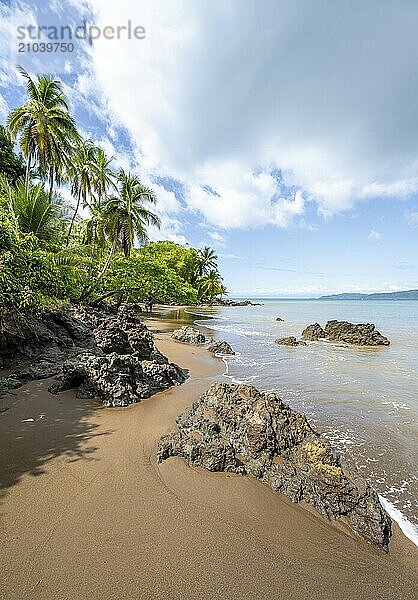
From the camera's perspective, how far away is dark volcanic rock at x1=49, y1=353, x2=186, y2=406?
630cm

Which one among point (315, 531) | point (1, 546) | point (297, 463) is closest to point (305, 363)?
point (297, 463)

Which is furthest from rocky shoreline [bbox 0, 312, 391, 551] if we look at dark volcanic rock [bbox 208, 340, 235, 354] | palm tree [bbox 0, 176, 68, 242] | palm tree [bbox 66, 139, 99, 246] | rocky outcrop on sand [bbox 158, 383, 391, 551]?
palm tree [bbox 66, 139, 99, 246]

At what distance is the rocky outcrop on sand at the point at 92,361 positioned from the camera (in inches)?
254

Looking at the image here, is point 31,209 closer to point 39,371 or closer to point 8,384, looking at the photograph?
point 39,371

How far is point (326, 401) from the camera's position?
25.8 feet

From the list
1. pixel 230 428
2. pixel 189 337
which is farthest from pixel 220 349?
pixel 230 428

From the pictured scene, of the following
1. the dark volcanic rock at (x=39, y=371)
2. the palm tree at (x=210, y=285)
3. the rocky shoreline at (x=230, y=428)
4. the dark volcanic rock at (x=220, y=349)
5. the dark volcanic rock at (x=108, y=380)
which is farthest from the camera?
the palm tree at (x=210, y=285)

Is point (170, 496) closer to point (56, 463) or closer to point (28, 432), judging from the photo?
point (56, 463)

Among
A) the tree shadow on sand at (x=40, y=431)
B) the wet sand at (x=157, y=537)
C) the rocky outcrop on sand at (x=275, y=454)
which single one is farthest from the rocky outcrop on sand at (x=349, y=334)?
the tree shadow on sand at (x=40, y=431)

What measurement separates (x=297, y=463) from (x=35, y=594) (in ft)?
10.4

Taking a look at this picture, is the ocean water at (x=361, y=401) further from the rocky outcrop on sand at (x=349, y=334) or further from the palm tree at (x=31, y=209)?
the palm tree at (x=31, y=209)

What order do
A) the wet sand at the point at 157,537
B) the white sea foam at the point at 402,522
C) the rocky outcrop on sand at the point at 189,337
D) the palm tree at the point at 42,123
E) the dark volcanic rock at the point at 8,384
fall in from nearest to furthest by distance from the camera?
the wet sand at the point at 157,537
the white sea foam at the point at 402,522
the dark volcanic rock at the point at 8,384
the rocky outcrop on sand at the point at 189,337
the palm tree at the point at 42,123

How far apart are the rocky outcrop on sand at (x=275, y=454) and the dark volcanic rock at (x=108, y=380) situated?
1.54 metres

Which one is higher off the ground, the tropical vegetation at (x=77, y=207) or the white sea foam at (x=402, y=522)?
the tropical vegetation at (x=77, y=207)
